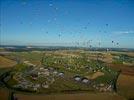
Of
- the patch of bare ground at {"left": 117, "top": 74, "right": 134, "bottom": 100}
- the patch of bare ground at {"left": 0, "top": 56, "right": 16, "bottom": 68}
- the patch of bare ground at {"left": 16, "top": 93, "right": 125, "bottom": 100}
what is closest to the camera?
the patch of bare ground at {"left": 16, "top": 93, "right": 125, "bottom": 100}

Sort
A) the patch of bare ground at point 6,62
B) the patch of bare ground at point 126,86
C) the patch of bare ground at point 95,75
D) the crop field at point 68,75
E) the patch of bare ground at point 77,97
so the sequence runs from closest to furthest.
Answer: the patch of bare ground at point 77,97 → the crop field at point 68,75 → the patch of bare ground at point 126,86 → the patch of bare ground at point 95,75 → the patch of bare ground at point 6,62

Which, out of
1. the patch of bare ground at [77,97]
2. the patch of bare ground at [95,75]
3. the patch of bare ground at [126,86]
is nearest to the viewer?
the patch of bare ground at [77,97]

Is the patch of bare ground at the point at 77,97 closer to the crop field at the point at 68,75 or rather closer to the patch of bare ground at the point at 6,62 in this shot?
the crop field at the point at 68,75

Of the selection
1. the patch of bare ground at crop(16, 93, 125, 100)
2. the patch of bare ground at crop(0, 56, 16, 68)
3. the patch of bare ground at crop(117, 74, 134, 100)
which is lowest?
the patch of bare ground at crop(16, 93, 125, 100)

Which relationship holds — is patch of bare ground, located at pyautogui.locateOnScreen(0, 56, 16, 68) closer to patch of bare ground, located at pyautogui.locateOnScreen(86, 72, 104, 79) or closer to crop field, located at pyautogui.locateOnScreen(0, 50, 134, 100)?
crop field, located at pyautogui.locateOnScreen(0, 50, 134, 100)

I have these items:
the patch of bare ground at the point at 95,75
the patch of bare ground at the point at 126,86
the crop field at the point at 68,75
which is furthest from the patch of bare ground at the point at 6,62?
the patch of bare ground at the point at 126,86

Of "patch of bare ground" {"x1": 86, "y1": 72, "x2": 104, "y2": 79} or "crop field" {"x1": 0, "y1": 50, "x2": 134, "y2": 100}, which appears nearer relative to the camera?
"crop field" {"x1": 0, "y1": 50, "x2": 134, "y2": 100}

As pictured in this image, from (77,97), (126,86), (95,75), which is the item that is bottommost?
(77,97)

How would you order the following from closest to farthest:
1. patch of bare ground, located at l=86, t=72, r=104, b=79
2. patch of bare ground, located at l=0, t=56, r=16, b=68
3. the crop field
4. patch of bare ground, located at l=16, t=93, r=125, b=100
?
patch of bare ground, located at l=16, t=93, r=125, b=100, the crop field, patch of bare ground, located at l=86, t=72, r=104, b=79, patch of bare ground, located at l=0, t=56, r=16, b=68

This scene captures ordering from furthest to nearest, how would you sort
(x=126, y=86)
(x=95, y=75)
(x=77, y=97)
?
1. (x=95, y=75)
2. (x=126, y=86)
3. (x=77, y=97)

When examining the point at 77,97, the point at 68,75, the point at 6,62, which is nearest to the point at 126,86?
the point at 77,97

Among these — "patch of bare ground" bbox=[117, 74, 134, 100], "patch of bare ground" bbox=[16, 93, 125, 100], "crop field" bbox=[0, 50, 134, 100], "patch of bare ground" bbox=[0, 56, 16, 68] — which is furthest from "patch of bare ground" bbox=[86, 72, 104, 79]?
"patch of bare ground" bbox=[0, 56, 16, 68]

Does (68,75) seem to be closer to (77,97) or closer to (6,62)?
(77,97)
